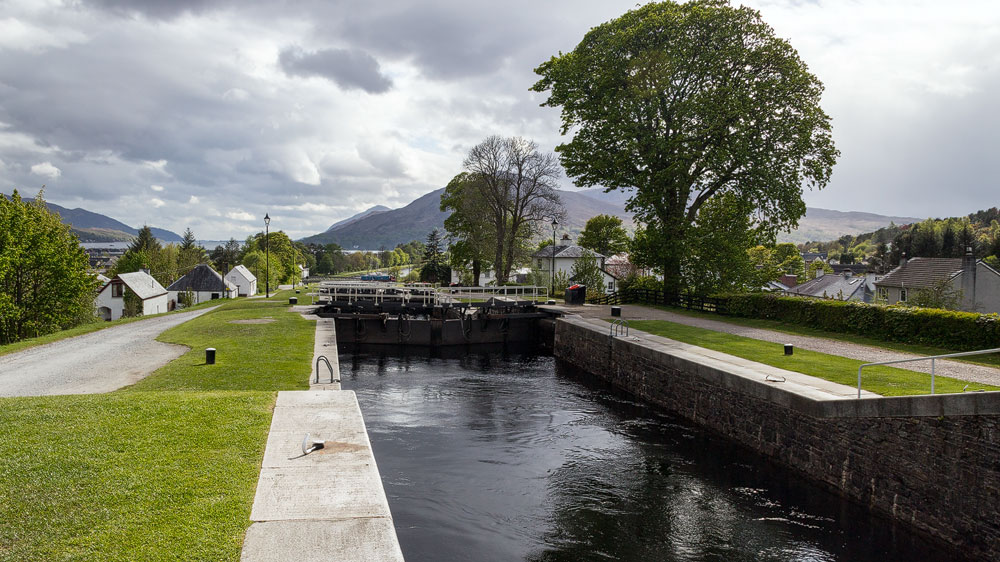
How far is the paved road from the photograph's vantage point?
12.2 meters

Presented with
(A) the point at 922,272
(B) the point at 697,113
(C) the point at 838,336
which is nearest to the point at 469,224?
(B) the point at 697,113

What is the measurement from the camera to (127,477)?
6605 mm

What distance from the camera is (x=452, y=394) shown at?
60.7 feet

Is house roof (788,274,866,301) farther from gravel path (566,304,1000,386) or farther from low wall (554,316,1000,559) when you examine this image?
low wall (554,316,1000,559)

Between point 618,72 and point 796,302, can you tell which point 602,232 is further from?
point 796,302

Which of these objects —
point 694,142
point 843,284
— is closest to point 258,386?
point 694,142

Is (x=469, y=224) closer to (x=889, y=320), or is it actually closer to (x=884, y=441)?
(x=889, y=320)

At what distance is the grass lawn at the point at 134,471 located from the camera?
5242 mm

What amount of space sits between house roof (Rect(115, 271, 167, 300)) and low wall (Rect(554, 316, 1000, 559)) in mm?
54537

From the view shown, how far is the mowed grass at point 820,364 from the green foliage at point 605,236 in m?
57.1

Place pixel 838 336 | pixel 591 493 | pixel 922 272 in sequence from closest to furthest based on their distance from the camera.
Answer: pixel 591 493 → pixel 838 336 → pixel 922 272

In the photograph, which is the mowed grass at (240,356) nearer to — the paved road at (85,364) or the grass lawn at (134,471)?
the grass lawn at (134,471)

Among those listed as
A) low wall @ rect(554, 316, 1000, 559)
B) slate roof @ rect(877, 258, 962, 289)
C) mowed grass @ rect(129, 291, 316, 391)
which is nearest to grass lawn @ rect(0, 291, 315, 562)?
mowed grass @ rect(129, 291, 316, 391)

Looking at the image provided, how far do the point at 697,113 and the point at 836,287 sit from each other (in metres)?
46.6
